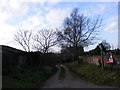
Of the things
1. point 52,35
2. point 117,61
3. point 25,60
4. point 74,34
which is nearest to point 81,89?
point 117,61

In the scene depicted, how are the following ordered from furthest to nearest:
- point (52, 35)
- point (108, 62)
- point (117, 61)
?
point (52, 35)
point (108, 62)
point (117, 61)

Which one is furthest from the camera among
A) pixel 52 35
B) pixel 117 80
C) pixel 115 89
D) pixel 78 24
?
pixel 52 35

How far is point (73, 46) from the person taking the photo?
118 ft

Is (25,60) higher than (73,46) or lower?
lower

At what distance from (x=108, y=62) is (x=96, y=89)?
6.78 metres

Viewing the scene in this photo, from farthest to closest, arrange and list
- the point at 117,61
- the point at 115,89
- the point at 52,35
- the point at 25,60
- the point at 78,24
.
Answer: the point at 52,35 → the point at 78,24 → the point at 25,60 → the point at 117,61 → the point at 115,89

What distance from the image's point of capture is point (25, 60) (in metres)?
24.3

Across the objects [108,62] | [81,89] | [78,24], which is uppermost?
[78,24]

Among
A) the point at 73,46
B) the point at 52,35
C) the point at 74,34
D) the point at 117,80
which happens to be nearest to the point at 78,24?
the point at 74,34

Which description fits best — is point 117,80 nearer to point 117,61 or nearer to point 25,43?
point 117,61

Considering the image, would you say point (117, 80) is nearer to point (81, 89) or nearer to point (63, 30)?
point (81, 89)

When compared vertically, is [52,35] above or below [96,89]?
above

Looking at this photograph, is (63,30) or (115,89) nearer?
(115,89)

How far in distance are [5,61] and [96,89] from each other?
1037 cm
